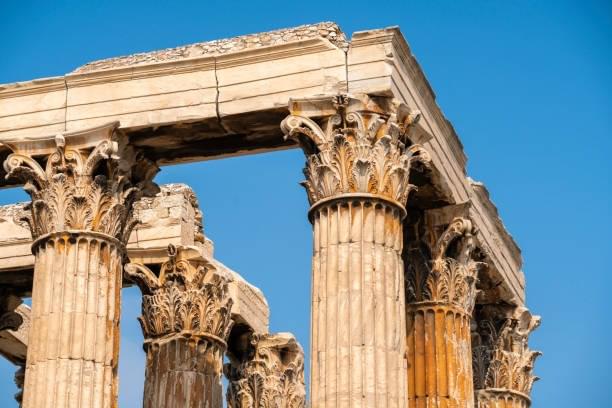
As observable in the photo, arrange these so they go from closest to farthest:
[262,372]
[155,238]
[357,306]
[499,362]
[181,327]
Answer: [357,306] < [499,362] < [181,327] < [155,238] < [262,372]

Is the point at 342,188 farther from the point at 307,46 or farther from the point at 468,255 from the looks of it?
the point at 468,255

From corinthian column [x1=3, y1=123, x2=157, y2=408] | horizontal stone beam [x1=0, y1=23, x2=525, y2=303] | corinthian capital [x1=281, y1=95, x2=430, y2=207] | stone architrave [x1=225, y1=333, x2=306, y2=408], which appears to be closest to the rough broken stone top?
horizontal stone beam [x1=0, y1=23, x2=525, y2=303]

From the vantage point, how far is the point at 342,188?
3428 centimetres

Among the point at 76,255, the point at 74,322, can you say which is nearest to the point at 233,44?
the point at 76,255

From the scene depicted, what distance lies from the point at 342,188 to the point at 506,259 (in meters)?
8.95

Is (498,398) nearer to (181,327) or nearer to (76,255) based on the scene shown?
(181,327)

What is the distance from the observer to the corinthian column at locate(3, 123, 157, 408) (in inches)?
1372

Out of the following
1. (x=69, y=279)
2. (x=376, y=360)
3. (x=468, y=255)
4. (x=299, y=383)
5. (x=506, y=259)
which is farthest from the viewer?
(x=299, y=383)

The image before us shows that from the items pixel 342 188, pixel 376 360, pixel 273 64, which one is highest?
pixel 273 64

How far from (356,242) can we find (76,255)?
5.38 meters

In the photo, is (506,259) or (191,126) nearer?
(191,126)

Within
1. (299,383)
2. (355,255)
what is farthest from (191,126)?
(299,383)

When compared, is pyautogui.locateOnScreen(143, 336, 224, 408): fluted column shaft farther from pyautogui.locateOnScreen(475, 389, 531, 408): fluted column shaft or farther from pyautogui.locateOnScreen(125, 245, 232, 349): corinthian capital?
pyautogui.locateOnScreen(475, 389, 531, 408): fluted column shaft

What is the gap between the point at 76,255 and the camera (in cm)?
3566
